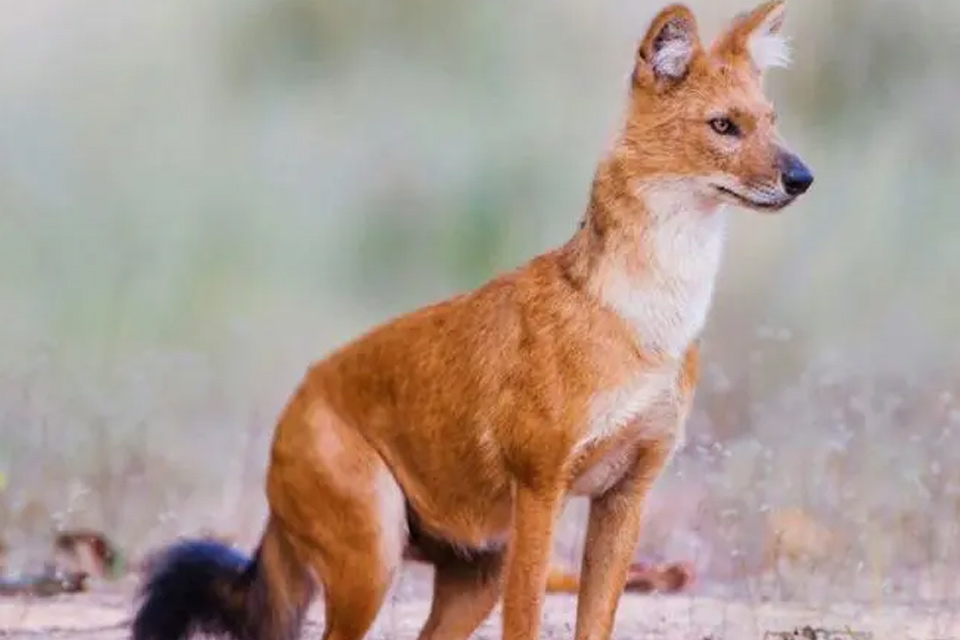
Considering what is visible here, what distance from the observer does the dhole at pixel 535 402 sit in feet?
7.79

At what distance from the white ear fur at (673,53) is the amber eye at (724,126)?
0.10 m

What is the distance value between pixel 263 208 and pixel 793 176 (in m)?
1.28

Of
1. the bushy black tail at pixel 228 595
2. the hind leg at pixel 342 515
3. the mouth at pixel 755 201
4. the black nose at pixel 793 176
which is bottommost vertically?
the bushy black tail at pixel 228 595

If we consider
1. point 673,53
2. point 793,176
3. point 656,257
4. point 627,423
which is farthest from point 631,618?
point 673,53

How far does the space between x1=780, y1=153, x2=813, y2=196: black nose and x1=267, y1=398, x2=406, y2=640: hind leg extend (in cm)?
82

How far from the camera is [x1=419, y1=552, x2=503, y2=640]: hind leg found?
268 cm

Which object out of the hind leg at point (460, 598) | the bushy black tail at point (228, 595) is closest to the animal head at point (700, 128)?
the hind leg at point (460, 598)

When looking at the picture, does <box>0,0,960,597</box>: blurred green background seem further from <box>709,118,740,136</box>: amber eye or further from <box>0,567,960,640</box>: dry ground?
<box>709,118,740,136</box>: amber eye

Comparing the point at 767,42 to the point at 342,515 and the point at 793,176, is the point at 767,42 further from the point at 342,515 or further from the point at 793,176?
the point at 342,515

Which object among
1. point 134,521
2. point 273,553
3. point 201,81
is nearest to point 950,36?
point 201,81

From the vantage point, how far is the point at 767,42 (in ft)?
8.36

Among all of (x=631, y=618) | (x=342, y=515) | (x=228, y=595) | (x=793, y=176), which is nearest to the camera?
(x=793, y=176)

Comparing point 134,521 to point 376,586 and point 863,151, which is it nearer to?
point 376,586

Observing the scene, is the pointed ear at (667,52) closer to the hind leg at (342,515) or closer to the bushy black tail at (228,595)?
the hind leg at (342,515)
